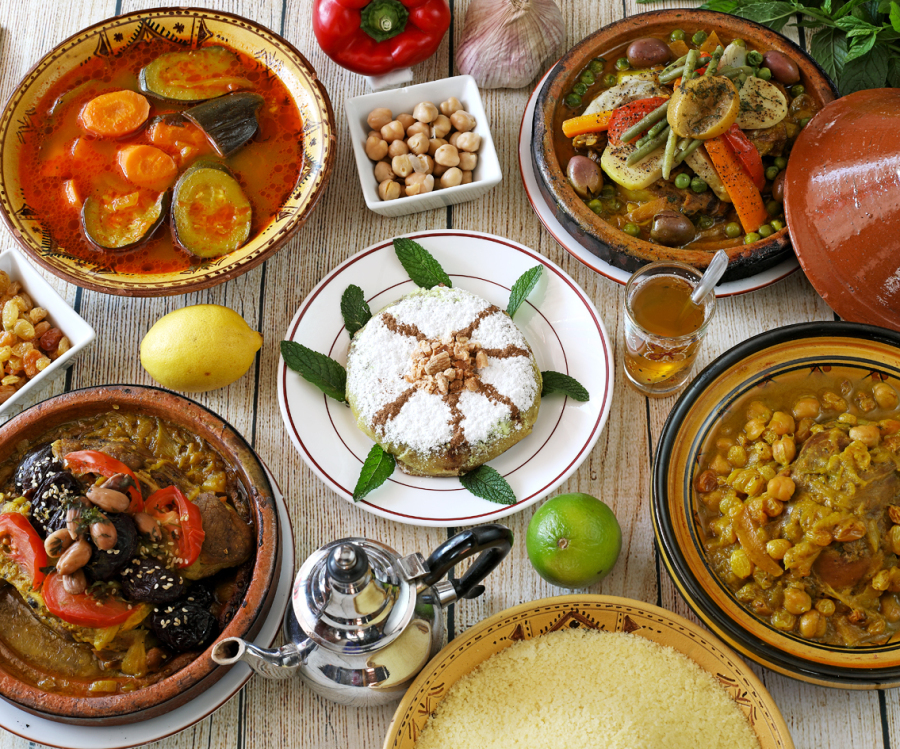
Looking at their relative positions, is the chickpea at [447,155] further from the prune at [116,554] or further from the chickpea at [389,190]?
the prune at [116,554]

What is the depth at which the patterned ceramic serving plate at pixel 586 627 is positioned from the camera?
1736 millimetres

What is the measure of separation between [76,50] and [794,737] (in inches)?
105

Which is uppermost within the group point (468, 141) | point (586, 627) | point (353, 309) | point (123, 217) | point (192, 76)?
point (192, 76)

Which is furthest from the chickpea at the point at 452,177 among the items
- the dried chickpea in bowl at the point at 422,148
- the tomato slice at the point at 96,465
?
the tomato slice at the point at 96,465

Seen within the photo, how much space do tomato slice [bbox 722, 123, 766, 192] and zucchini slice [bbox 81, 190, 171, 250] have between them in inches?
61.1

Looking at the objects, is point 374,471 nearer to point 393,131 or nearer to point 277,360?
point 277,360

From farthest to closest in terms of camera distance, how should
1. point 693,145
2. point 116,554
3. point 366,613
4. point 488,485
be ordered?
point 693,145 < point 488,485 < point 116,554 < point 366,613

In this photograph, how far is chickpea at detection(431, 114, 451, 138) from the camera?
229 centimetres

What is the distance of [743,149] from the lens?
82.8 inches

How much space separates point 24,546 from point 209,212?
38.5 inches

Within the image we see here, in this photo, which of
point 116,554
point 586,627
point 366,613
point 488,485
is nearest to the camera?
point 366,613

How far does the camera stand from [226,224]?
2.15 meters

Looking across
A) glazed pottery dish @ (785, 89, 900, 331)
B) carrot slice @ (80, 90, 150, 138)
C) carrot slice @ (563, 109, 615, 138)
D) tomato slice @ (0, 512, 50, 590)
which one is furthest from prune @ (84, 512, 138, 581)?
glazed pottery dish @ (785, 89, 900, 331)

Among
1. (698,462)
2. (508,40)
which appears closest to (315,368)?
(698,462)
